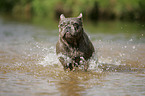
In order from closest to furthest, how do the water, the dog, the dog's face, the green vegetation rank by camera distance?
the water → the dog's face → the dog → the green vegetation

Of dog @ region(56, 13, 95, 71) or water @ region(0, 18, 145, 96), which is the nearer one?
water @ region(0, 18, 145, 96)

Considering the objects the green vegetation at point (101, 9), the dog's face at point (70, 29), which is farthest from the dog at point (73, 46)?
the green vegetation at point (101, 9)

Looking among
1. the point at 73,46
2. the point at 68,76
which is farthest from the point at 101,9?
the point at 68,76

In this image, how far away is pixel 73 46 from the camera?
688cm

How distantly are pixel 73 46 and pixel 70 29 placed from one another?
58cm

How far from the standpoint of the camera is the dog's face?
21.1ft

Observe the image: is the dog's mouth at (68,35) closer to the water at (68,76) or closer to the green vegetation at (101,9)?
the water at (68,76)

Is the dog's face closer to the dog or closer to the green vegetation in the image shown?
the dog

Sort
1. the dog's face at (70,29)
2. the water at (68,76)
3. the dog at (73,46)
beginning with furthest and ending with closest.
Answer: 1. the dog at (73,46)
2. the dog's face at (70,29)
3. the water at (68,76)

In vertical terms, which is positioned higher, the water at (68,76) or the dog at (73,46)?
the dog at (73,46)

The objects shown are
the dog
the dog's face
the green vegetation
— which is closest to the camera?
the dog's face

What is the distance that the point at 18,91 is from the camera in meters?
5.37

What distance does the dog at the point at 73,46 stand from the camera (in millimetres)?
6551

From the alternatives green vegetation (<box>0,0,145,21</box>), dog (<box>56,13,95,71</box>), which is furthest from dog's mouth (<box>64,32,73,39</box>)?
green vegetation (<box>0,0,145,21</box>)
